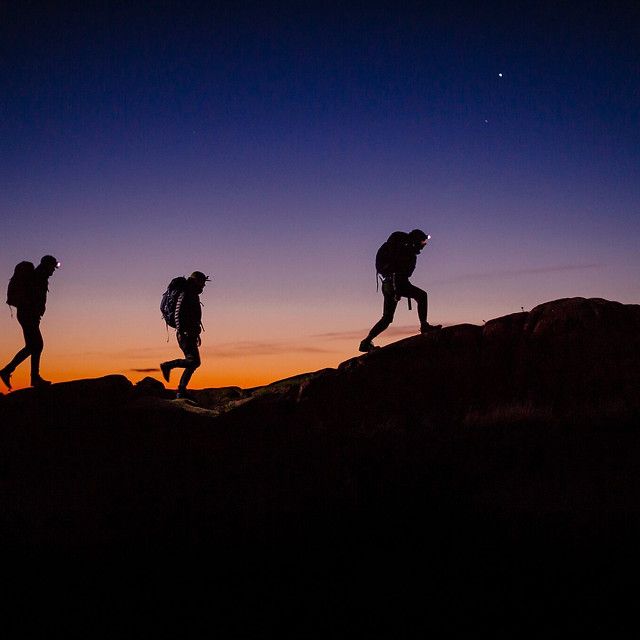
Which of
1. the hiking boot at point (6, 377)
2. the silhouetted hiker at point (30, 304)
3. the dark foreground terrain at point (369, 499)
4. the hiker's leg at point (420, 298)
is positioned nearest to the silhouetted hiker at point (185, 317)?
the dark foreground terrain at point (369, 499)

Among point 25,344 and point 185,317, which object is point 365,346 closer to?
point 185,317

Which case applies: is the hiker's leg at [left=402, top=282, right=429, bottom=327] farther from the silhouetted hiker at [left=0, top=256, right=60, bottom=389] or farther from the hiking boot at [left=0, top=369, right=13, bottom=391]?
the hiking boot at [left=0, top=369, right=13, bottom=391]

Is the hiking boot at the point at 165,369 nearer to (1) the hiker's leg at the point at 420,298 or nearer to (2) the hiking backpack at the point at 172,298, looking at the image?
(2) the hiking backpack at the point at 172,298

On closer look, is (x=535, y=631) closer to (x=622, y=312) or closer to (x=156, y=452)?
(x=622, y=312)

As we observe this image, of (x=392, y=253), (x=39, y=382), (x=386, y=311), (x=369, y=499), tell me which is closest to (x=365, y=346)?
(x=386, y=311)

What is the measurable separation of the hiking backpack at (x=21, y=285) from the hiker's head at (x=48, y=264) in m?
0.24

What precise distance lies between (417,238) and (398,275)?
87cm

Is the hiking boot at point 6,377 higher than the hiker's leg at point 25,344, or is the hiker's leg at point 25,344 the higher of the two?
the hiker's leg at point 25,344

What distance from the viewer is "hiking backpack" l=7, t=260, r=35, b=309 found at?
12.1 meters

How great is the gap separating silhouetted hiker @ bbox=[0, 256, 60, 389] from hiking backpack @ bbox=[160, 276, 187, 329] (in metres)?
2.35

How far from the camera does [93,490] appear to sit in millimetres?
9562

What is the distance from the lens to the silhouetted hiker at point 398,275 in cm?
1203

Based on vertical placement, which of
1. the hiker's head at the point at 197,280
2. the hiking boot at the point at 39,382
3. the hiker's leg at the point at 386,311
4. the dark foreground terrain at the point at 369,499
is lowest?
the dark foreground terrain at the point at 369,499

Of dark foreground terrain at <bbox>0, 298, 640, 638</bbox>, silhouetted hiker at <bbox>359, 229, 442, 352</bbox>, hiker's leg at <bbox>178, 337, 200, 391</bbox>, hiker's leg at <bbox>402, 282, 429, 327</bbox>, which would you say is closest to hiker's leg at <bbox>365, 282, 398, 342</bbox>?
silhouetted hiker at <bbox>359, 229, 442, 352</bbox>
